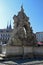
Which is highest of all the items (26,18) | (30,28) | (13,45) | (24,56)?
(26,18)

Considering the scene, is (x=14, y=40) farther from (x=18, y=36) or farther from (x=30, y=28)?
(x=30, y=28)

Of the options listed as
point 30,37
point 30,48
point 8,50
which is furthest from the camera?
point 30,37

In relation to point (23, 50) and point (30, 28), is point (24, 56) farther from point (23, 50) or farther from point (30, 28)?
point (30, 28)

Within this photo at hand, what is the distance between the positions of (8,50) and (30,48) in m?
3.87

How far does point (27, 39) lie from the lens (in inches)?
1014

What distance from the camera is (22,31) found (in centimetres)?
2583

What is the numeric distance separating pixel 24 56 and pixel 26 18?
26.1 ft

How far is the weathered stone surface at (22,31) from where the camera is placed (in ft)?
83.1

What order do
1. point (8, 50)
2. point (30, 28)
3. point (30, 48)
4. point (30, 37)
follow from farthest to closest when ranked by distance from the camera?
point (30, 28)
point (30, 37)
point (30, 48)
point (8, 50)

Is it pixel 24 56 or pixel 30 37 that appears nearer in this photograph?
pixel 24 56

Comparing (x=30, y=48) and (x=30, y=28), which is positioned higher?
(x=30, y=28)

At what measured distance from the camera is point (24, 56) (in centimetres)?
2344

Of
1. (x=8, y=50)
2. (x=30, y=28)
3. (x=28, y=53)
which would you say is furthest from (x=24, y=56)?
(x=30, y=28)

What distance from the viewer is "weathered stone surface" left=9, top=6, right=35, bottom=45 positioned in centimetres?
2532
